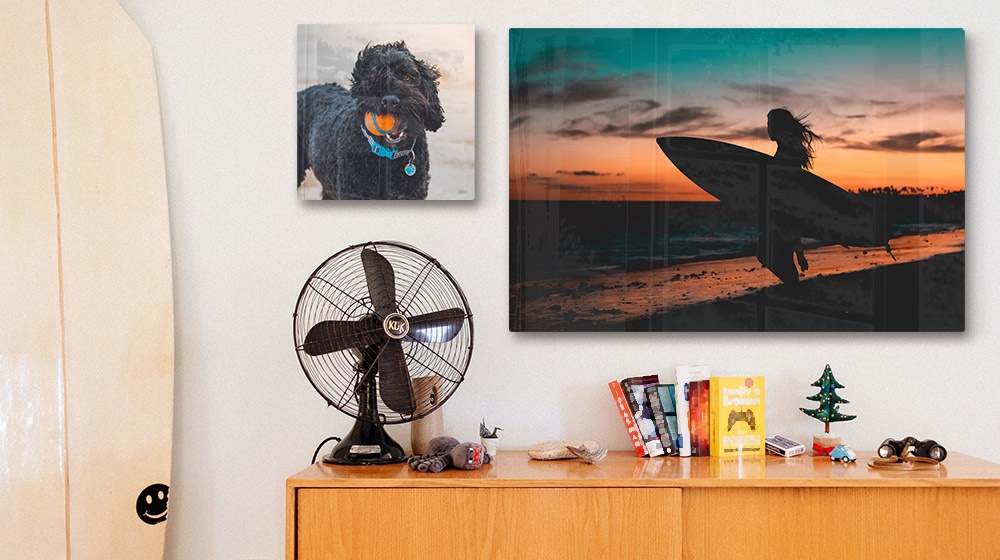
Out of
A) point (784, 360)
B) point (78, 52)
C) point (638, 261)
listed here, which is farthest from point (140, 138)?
point (784, 360)

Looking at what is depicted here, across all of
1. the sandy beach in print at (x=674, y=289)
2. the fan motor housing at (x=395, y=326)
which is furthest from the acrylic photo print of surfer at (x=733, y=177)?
the fan motor housing at (x=395, y=326)

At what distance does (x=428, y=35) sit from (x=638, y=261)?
91cm

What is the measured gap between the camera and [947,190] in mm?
2299

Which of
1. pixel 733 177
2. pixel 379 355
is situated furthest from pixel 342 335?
pixel 733 177

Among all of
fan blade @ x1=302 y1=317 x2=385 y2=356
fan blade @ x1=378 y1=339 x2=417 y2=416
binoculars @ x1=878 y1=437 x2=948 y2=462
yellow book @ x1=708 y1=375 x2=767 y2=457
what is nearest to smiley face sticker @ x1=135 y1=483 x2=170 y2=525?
fan blade @ x1=302 y1=317 x2=385 y2=356

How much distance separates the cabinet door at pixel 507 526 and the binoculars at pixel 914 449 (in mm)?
628

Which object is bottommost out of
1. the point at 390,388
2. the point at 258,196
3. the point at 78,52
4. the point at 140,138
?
the point at 390,388

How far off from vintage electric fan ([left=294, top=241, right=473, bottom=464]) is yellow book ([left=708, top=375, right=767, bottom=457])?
0.70m

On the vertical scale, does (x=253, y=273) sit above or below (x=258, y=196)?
below

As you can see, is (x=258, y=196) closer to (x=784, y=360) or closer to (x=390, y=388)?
(x=390, y=388)

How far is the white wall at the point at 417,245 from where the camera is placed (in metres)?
2.30

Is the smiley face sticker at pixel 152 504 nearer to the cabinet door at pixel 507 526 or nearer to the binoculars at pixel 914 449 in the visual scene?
the cabinet door at pixel 507 526

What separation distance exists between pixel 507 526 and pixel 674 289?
88cm

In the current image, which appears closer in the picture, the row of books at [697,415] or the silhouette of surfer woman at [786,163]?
the row of books at [697,415]
